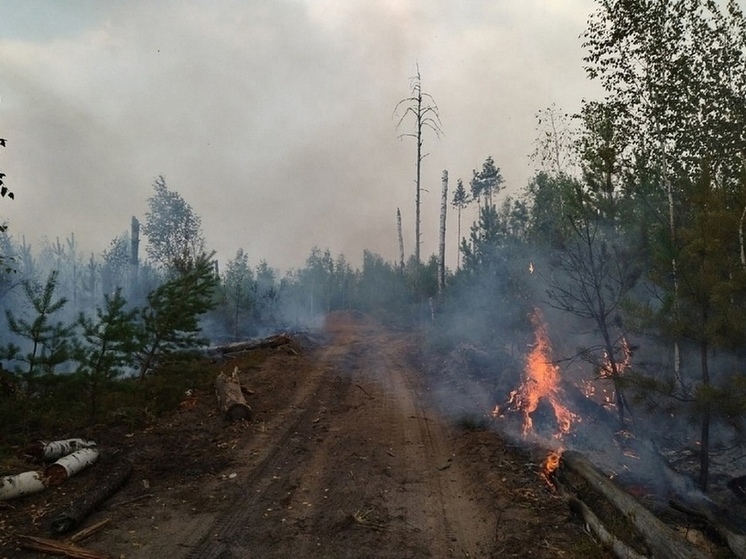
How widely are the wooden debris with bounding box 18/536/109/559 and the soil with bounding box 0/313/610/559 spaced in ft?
0.32

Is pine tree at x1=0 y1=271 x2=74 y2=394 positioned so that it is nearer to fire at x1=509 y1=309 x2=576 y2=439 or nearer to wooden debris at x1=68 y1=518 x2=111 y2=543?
wooden debris at x1=68 y1=518 x2=111 y2=543

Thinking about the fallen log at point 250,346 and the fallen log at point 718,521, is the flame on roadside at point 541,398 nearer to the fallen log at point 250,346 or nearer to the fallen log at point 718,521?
the fallen log at point 718,521

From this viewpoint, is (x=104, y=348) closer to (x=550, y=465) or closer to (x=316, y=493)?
(x=316, y=493)

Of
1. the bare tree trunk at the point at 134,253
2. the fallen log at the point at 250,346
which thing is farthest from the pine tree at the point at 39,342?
the bare tree trunk at the point at 134,253

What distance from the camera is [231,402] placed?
1116 centimetres

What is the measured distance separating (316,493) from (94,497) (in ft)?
11.0

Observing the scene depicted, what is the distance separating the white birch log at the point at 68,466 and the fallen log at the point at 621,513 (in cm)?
831

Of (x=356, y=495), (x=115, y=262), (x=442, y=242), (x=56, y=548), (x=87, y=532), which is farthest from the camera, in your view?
(x=115, y=262)

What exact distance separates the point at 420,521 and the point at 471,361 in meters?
11.1

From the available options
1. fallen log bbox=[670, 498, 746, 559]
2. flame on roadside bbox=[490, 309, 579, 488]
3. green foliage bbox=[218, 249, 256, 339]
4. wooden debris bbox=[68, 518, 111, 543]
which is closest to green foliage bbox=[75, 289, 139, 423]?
wooden debris bbox=[68, 518, 111, 543]

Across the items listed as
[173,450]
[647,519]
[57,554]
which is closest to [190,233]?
[173,450]

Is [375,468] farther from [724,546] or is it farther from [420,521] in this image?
[724,546]

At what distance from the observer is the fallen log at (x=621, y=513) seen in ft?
15.9

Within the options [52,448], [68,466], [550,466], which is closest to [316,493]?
[68,466]
